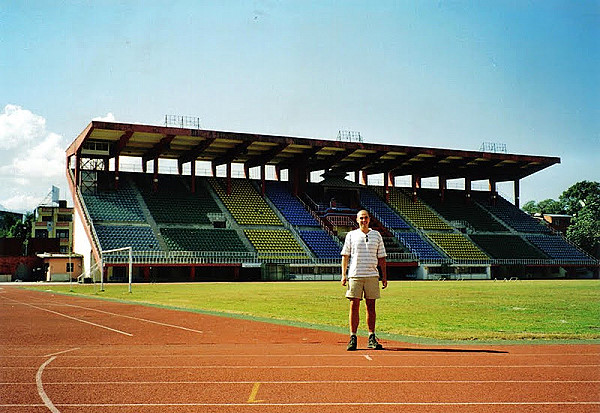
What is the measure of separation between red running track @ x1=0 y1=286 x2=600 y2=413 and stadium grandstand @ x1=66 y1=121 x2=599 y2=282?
37910 millimetres

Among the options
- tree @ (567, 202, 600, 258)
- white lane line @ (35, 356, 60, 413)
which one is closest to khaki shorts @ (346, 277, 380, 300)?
white lane line @ (35, 356, 60, 413)

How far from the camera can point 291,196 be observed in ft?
226

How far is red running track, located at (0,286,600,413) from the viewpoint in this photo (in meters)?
7.34

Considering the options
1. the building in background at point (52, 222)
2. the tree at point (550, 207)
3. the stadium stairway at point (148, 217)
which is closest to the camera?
the stadium stairway at point (148, 217)

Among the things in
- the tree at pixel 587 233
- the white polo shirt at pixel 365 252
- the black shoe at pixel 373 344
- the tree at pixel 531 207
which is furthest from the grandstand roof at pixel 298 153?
the tree at pixel 531 207

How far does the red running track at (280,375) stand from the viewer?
7.34 meters

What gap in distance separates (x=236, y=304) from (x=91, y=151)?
39.3 meters

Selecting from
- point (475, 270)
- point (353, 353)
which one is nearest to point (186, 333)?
point (353, 353)

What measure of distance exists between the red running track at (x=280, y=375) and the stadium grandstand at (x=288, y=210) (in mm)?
37910

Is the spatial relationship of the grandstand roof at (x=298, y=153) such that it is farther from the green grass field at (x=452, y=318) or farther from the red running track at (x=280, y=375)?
the red running track at (x=280, y=375)

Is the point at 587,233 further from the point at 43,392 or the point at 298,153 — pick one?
the point at 43,392

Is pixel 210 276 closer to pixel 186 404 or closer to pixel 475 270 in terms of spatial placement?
pixel 475 270

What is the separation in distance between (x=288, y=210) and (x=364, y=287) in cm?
5386

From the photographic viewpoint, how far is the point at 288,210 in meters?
65.6
